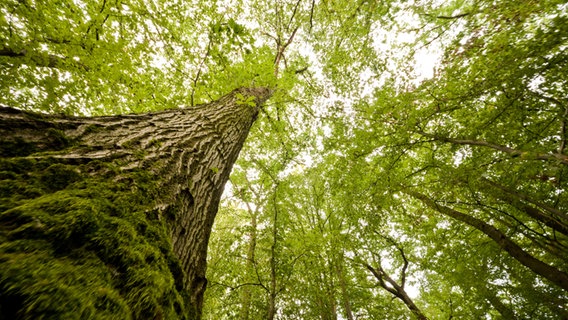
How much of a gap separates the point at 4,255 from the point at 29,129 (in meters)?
1.13

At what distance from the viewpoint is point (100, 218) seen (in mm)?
952

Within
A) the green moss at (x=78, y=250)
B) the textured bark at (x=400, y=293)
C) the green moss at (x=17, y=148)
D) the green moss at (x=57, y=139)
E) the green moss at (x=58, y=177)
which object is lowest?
the green moss at (x=78, y=250)

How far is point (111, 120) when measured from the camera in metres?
1.92

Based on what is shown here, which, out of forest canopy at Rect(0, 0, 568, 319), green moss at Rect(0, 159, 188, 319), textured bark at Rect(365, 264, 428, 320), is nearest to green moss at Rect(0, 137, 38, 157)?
green moss at Rect(0, 159, 188, 319)

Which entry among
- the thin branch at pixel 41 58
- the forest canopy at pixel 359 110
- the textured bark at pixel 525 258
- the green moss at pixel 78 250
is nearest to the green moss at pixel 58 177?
the green moss at pixel 78 250

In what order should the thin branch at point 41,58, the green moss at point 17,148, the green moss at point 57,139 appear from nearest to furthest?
the green moss at point 17,148 → the green moss at point 57,139 → the thin branch at point 41,58

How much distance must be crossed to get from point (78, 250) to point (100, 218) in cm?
18

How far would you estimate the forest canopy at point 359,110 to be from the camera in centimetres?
376

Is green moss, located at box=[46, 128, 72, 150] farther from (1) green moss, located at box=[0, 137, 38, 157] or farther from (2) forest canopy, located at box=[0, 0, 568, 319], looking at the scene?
(2) forest canopy, located at box=[0, 0, 568, 319]

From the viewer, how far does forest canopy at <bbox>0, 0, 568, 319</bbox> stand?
376 cm

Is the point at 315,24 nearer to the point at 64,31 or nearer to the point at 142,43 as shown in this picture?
the point at 142,43

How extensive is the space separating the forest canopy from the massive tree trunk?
1.80 m

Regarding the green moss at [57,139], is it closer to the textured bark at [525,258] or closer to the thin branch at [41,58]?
the thin branch at [41,58]

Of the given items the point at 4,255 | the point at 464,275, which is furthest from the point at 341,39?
the point at 464,275
